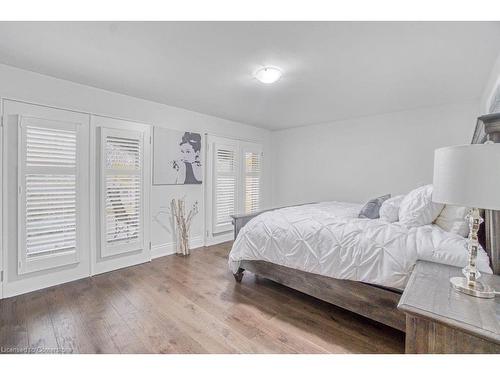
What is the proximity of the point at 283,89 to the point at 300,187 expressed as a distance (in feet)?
8.32

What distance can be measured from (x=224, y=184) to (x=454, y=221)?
10.6 ft

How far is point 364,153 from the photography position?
4.12 m

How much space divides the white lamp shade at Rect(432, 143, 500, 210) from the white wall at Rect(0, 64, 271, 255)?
130 inches

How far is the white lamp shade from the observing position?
3.09ft

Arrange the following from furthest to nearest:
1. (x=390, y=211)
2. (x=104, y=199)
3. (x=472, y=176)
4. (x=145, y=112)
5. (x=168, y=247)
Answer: (x=168, y=247), (x=145, y=112), (x=104, y=199), (x=390, y=211), (x=472, y=176)

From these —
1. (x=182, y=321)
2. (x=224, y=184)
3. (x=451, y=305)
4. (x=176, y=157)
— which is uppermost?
(x=176, y=157)

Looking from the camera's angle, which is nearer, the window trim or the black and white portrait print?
the window trim

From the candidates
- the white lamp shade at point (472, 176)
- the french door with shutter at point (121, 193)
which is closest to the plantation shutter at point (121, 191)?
the french door with shutter at point (121, 193)

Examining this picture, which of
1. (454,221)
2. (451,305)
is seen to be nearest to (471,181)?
(451,305)

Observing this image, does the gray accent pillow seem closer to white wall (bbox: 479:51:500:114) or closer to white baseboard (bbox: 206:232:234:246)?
white wall (bbox: 479:51:500:114)

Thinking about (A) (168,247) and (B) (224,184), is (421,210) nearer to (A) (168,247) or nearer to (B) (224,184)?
(B) (224,184)

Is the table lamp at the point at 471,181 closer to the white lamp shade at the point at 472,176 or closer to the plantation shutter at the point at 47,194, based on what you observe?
the white lamp shade at the point at 472,176

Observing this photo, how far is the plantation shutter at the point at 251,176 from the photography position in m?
4.74

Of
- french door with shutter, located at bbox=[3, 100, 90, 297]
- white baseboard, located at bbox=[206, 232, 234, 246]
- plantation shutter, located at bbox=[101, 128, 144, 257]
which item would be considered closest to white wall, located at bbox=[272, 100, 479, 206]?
white baseboard, located at bbox=[206, 232, 234, 246]
